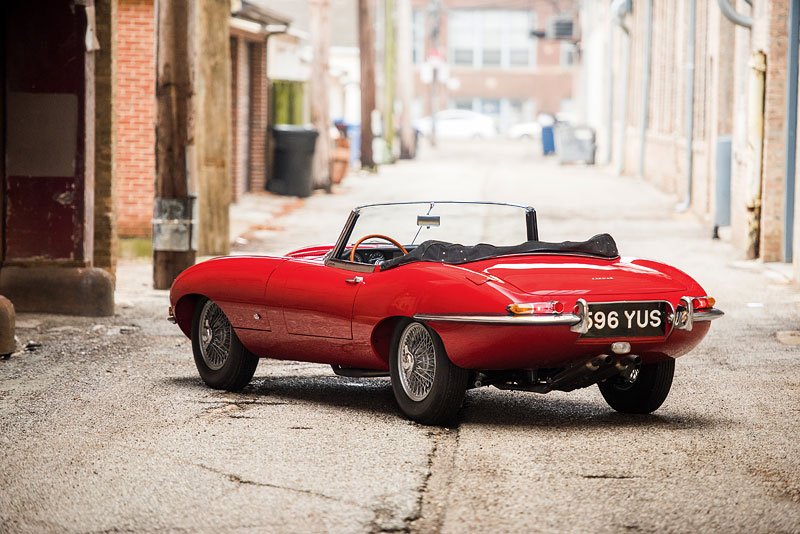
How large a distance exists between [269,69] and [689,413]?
26.0 m

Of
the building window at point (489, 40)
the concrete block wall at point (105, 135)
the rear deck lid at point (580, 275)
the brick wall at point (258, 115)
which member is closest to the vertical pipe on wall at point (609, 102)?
the brick wall at point (258, 115)

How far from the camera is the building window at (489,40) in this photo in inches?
4080

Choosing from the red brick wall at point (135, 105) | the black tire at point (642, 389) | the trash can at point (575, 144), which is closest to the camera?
the black tire at point (642, 389)

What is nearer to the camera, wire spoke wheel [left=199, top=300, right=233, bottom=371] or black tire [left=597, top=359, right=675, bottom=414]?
black tire [left=597, top=359, right=675, bottom=414]

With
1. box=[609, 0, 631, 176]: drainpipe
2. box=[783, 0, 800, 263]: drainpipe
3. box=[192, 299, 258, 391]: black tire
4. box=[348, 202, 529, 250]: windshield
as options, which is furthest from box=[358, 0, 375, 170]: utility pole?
box=[192, 299, 258, 391]: black tire

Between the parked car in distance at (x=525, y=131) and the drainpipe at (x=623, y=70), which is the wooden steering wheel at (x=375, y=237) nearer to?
the drainpipe at (x=623, y=70)

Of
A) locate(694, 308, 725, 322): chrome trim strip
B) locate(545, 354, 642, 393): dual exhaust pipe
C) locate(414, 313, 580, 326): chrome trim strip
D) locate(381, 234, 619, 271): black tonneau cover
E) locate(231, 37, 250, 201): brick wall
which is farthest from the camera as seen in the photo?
locate(231, 37, 250, 201): brick wall

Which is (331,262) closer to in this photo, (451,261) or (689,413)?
(451,261)

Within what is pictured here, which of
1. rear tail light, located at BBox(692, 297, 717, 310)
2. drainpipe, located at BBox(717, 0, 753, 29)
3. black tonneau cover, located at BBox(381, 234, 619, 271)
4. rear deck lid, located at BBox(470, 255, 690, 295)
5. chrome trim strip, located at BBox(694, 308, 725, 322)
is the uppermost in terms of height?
drainpipe, located at BBox(717, 0, 753, 29)

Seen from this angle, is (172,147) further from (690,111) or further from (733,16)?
(690,111)

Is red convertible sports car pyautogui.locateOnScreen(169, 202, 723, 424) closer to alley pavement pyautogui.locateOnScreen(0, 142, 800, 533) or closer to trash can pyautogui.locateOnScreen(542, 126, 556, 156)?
alley pavement pyautogui.locateOnScreen(0, 142, 800, 533)

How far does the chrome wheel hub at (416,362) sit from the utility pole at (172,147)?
7.59m

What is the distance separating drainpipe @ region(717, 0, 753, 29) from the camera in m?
19.5

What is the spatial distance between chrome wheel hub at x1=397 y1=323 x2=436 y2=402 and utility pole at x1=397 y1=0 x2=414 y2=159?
4661 centimetres
